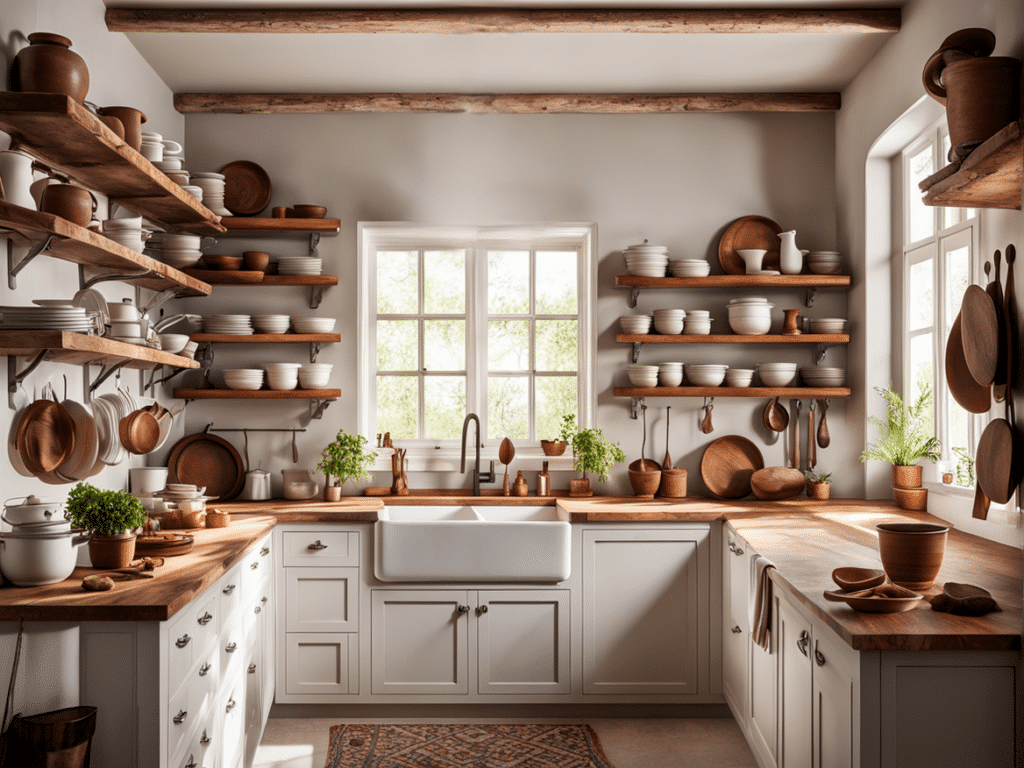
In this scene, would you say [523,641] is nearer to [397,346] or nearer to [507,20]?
[397,346]

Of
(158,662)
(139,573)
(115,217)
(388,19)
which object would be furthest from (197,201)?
(158,662)

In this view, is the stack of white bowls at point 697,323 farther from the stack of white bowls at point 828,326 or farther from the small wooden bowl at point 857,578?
the small wooden bowl at point 857,578

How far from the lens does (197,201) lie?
11.4 feet

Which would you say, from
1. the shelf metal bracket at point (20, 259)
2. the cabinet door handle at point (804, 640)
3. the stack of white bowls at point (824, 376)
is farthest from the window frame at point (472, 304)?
the cabinet door handle at point (804, 640)

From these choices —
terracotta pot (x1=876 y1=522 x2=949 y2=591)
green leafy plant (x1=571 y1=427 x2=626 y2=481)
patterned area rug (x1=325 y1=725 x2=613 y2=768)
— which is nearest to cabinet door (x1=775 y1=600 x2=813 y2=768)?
terracotta pot (x1=876 y1=522 x2=949 y2=591)

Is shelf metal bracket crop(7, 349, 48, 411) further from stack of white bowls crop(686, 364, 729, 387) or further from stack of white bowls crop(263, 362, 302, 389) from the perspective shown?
stack of white bowls crop(686, 364, 729, 387)

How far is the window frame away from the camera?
4312 millimetres

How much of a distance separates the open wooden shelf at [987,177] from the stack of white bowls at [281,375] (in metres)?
2.90

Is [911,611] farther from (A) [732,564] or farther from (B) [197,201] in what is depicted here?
(B) [197,201]

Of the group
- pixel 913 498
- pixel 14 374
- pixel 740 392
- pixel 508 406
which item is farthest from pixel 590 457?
pixel 14 374

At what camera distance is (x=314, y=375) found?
4.12 m

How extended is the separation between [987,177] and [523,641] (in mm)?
2512

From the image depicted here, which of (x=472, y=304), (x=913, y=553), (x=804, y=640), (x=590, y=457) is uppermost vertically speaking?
(x=472, y=304)

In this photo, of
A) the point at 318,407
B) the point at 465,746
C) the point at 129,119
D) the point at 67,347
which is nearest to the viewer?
the point at 67,347
